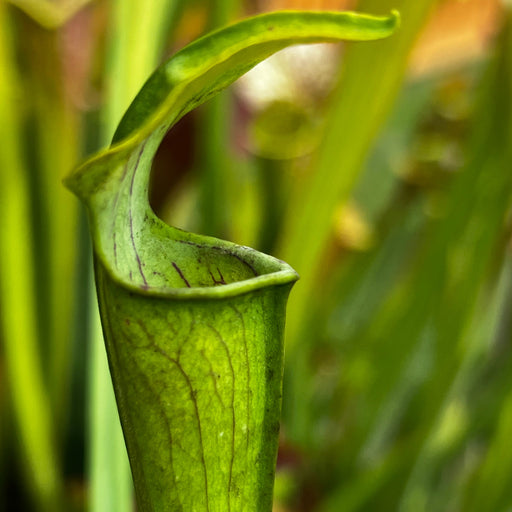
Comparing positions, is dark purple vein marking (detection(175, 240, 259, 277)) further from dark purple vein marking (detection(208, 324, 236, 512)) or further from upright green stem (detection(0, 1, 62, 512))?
upright green stem (detection(0, 1, 62, 512))

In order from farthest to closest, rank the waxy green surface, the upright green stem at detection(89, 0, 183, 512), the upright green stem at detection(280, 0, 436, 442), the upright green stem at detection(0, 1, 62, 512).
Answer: the upright green stem at detection(0, 1, 62, 512) → the upright green stem at detection(280, 0, 436, 442) → the upright green stem at detection(89, 0, 183, 512) → the waxy green surface

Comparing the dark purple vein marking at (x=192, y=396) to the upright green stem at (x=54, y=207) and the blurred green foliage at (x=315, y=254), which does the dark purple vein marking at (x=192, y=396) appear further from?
the upright green stem at (x=54, y=207)

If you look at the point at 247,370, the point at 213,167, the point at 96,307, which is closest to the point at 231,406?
the point at 247,370

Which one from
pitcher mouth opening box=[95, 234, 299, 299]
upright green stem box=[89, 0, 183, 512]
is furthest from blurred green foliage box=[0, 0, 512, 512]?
pitcher mouth opening box=[95, 234, 299, 299]

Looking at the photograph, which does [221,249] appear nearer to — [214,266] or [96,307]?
[214,266]

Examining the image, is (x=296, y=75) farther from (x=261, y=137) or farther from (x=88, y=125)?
(x=88, y=125)

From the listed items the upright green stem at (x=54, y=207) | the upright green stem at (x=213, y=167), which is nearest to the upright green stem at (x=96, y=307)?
the upright green stem at (x=213, y=167)
